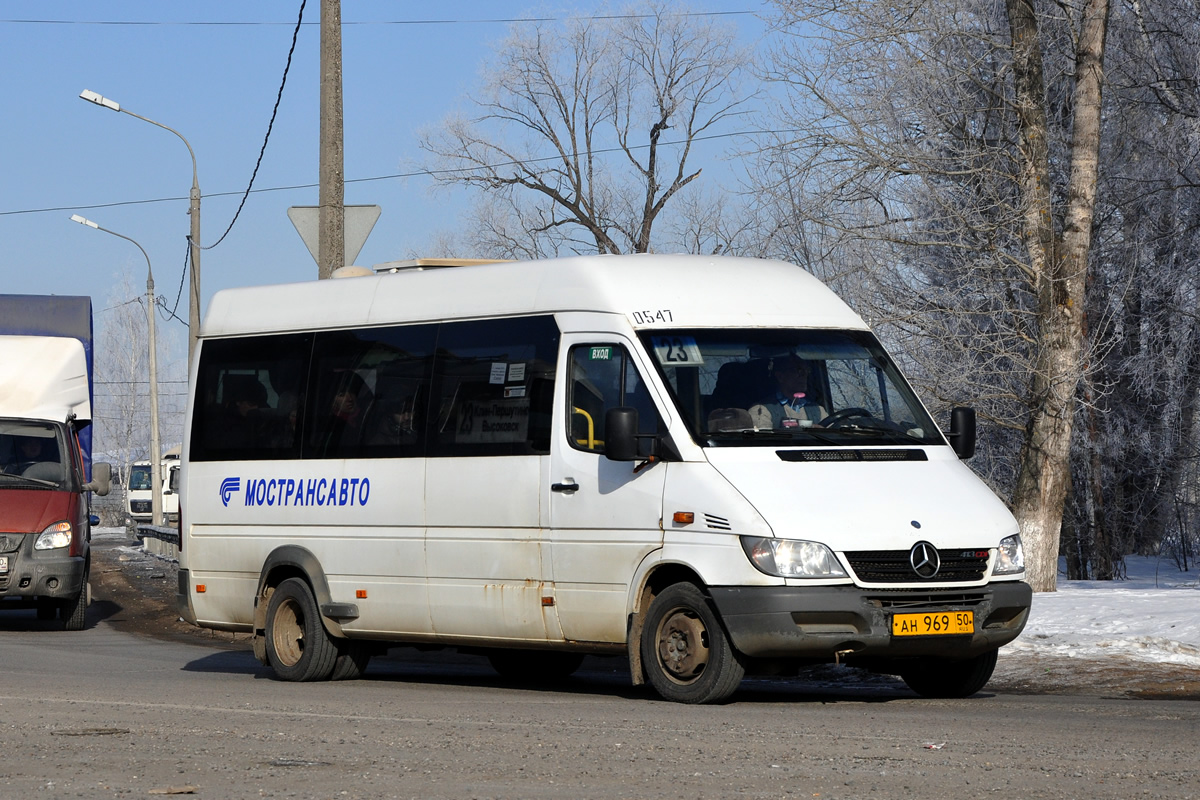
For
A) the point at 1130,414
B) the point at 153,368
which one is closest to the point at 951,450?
the point at 1130,414

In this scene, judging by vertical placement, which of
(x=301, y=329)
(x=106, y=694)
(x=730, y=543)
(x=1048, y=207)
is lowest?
(x=106, y=694)

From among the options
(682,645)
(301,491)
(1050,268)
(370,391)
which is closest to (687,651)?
Result: (682,645)

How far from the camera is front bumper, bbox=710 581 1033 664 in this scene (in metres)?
9.17

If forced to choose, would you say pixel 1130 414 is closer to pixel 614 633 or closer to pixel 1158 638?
pixel 1158 638

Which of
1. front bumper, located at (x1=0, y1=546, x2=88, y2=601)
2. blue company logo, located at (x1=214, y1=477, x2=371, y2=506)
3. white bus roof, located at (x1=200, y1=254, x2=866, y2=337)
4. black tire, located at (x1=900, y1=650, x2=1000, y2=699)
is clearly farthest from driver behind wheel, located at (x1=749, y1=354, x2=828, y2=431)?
front bumper, located at (x1=0, y1=546, x2=88, y2=601)

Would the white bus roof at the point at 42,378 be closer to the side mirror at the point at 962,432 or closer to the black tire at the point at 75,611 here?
the black tire at the point at 75,611

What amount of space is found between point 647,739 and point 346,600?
4.20 m

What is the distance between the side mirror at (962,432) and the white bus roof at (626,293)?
2.74 feet

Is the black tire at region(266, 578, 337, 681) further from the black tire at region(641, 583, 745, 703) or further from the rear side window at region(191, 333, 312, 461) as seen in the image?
the black tire at region(641, 583, 745, 703)

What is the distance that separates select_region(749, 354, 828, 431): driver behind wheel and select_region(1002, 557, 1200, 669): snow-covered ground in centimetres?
347

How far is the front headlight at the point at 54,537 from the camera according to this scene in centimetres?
1756

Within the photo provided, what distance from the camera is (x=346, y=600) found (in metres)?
11.8

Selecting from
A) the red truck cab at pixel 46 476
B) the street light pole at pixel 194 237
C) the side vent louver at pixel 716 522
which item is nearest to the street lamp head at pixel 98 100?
the street light pole at pixel 194 237

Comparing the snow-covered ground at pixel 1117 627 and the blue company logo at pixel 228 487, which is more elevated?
the blue company logo at pixel 228 487
